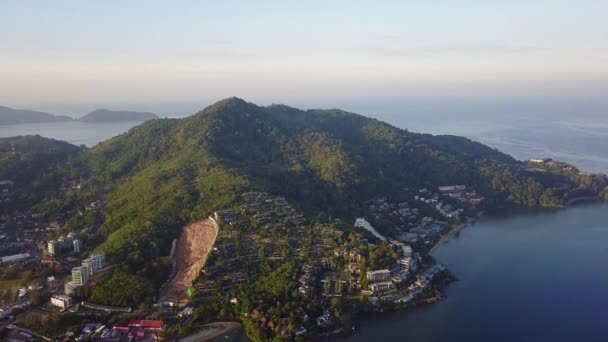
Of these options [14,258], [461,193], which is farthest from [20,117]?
[461,193]

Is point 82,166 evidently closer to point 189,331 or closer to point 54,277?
point 54,277

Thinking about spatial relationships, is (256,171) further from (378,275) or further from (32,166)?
(32,166)

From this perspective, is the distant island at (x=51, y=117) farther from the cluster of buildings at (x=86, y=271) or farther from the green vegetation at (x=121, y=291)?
the green vegetation at (x=121, y=291)

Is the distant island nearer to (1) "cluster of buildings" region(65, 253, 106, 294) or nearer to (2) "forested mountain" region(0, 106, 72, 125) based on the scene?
(2) "forested mountain" region(0, 106, 72, 125)

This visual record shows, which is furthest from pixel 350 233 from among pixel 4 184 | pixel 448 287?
pixel 4 184

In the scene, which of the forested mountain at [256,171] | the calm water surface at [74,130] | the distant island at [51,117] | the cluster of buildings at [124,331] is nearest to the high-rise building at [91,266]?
the forested mountain at [256,171]
